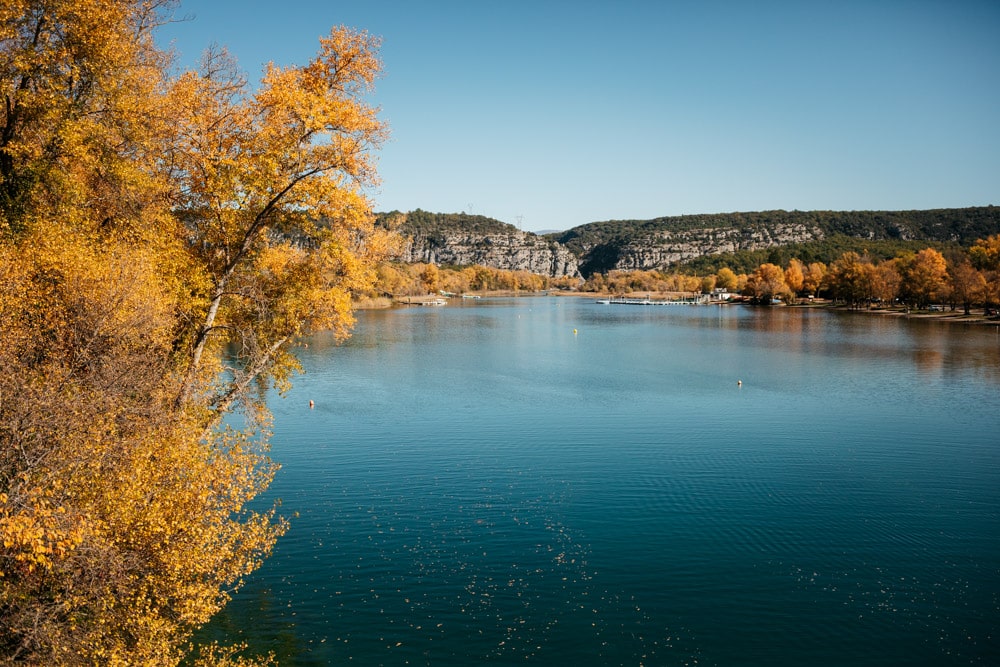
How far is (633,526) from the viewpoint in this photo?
21938mm

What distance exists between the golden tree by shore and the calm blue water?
381 centimetres

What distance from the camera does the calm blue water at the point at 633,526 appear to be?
15.4m

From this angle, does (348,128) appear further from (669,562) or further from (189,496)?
(669,562)

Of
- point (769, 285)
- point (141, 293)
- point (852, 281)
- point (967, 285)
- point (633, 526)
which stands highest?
point (852, 281)

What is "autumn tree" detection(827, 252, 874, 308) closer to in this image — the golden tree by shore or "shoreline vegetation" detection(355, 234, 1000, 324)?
"shoreline vegetation" detection(355, 234, 1000, 324)

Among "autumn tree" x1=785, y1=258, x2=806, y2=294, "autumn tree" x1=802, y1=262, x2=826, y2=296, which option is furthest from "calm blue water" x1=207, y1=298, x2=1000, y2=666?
"autumn tree" x1=785, y1=258, x2=806, y2=294

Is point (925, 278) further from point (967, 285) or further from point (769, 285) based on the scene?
point (769, 285)

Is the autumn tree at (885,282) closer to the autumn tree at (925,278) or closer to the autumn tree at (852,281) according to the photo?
the autumn tree at (852,281)

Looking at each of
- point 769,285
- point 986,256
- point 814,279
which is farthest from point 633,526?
point 769,285

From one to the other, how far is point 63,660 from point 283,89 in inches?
553

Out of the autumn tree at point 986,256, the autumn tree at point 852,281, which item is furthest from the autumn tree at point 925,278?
the autumn tree at point 852,281

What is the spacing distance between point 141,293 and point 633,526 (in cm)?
1629

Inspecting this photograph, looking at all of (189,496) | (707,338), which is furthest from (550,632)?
(707,338)

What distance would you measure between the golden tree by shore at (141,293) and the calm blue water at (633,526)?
381cm
